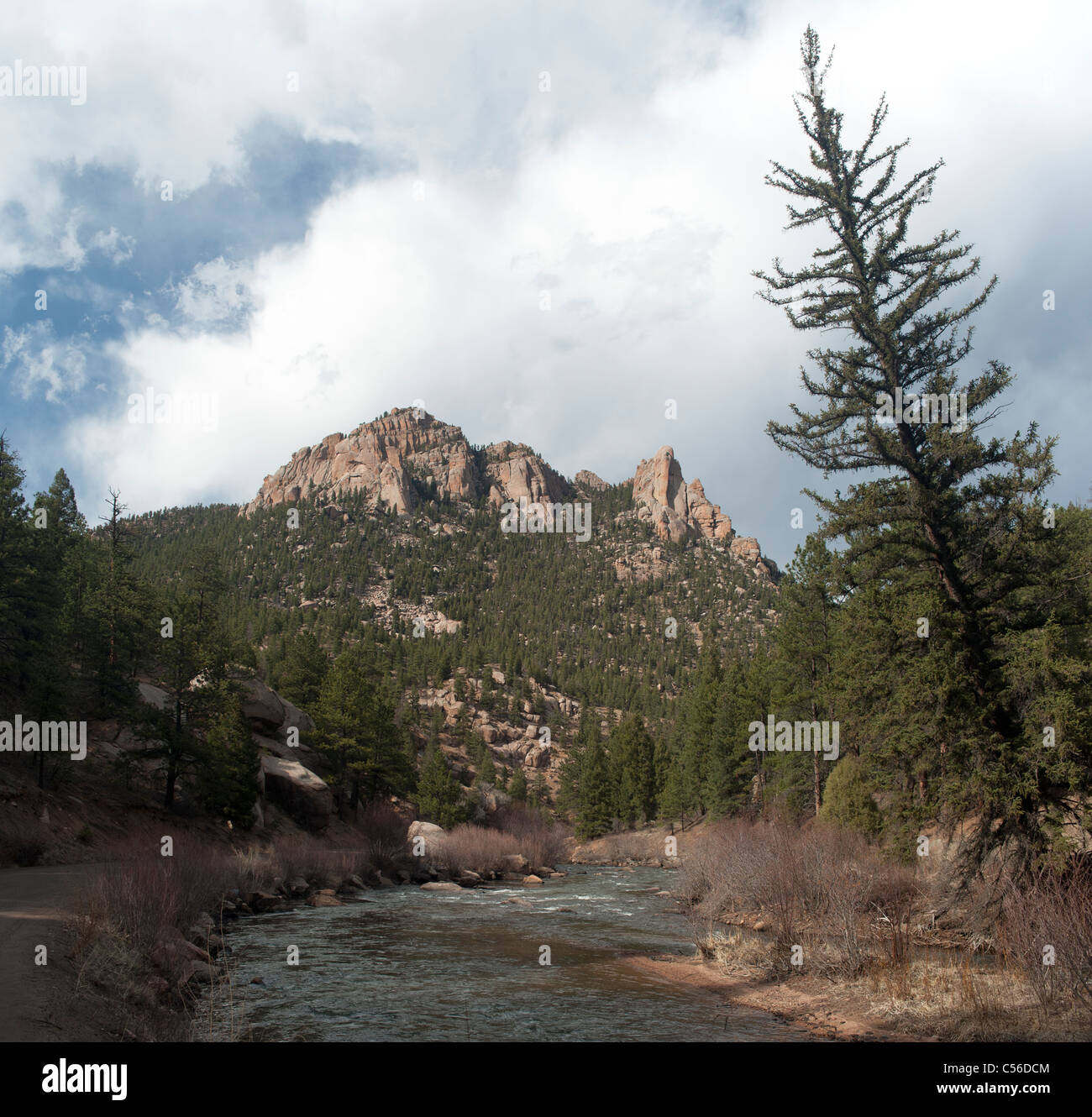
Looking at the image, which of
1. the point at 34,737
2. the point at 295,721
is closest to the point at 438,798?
the point at 295,721

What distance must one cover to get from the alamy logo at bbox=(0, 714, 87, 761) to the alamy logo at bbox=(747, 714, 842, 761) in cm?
3425

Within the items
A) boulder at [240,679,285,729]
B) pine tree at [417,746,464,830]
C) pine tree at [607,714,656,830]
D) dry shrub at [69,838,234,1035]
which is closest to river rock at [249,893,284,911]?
dry shrub at [69,838,234,1035]

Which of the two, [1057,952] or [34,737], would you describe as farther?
[34,737]

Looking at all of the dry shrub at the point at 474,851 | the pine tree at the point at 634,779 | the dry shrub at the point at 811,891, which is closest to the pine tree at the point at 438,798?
the dry shrub at the point at 474,851

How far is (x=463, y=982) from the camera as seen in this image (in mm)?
14789

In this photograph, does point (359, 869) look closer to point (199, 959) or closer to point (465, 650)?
point (199, 959)

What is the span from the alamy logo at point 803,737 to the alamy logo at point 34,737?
34254mm

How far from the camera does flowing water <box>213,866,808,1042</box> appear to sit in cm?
1135

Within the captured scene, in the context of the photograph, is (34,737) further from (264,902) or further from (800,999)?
(800,999)

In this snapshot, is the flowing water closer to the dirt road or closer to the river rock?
the river rock

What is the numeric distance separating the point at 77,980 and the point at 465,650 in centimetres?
12390

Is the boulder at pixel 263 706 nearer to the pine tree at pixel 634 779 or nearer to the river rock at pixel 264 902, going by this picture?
the river rock at pixel 264 902
